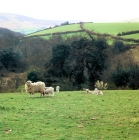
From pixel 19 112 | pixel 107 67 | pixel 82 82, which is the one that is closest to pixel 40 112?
pixel 19 112

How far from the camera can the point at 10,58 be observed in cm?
6700

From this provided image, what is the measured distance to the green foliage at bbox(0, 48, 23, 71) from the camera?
65.1 metres

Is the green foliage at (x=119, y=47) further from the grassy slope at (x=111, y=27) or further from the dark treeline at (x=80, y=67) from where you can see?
the grassy slope at (x=111, y=27)

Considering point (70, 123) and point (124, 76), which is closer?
point (70, 123)

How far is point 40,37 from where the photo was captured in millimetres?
80750

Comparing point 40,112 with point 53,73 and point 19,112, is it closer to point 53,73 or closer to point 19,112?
point 19,112

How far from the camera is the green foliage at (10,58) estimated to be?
6512cm

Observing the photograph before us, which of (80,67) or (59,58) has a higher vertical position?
(59,58)

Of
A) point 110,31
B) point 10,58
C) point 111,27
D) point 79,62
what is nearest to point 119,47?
point 110,31

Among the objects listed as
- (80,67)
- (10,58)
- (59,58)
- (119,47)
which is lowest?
(80,67)

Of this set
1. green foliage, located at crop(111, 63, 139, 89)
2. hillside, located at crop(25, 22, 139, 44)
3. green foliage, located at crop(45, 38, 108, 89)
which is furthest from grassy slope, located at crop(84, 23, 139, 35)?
green foliage, located at crop(111, 63, 139, 89)

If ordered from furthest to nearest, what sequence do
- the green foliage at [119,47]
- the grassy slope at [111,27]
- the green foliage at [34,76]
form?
the grassy slope at [111,27]
the green foliage at [119,47]
the green foliage at [34,76]

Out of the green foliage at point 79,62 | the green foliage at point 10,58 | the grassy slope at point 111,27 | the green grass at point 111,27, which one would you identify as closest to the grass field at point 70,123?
the green foliage at point 79,62

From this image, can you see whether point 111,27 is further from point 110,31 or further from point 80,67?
point 80,67
